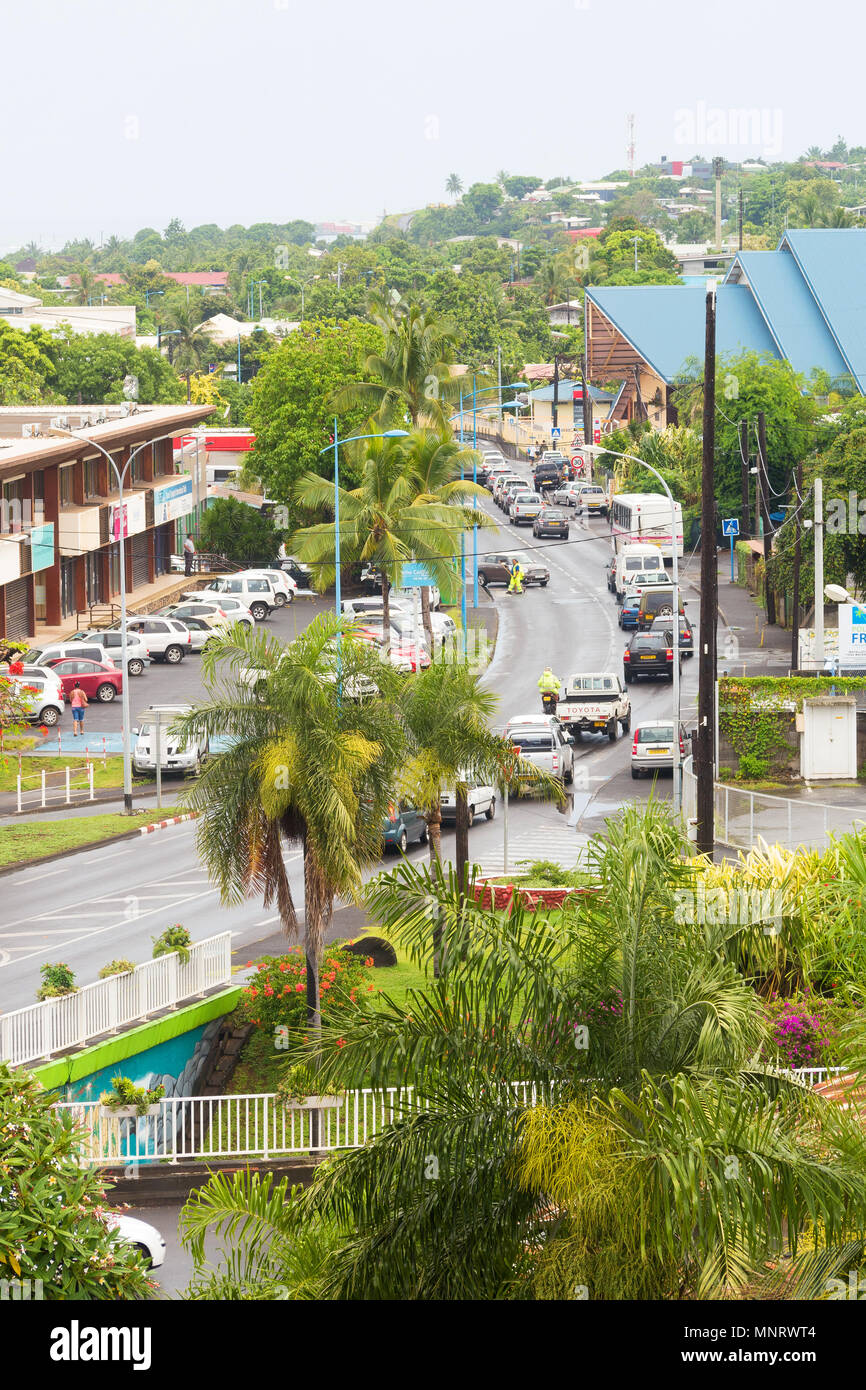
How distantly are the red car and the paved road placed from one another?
30.5 inches

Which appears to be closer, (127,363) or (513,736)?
(513,736)

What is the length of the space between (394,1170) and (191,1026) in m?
11.7

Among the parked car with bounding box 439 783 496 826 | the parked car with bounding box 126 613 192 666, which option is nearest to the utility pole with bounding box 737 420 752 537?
the parked car with bounding box 126 613 192 666

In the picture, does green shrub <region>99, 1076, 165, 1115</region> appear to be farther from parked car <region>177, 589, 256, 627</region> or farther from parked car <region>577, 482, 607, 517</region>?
parked car <region>577, 482, 607, 517</region>

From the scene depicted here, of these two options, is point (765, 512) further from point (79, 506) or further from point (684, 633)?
point (79, 506)

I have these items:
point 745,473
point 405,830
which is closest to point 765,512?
point 745,473

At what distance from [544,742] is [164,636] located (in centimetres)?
1932

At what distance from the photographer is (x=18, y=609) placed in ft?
184

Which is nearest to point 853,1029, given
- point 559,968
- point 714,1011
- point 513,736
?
point 714,1011

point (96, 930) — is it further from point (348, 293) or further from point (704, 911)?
point (348, 293)

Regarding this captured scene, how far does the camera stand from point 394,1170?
10297 mm

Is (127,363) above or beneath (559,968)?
above

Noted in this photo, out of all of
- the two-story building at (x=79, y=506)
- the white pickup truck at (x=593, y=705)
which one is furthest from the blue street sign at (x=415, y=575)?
the two-story building at (x=79, y=506)

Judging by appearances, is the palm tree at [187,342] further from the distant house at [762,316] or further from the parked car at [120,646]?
the parked car at [120,646]
